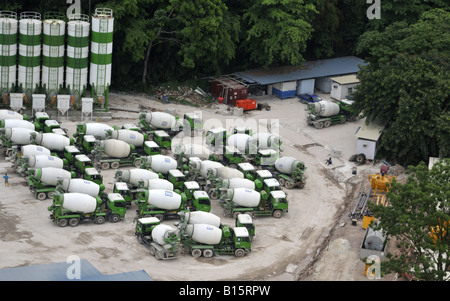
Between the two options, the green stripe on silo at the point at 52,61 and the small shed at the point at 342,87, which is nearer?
the green stripe on silo at the point at 52,61

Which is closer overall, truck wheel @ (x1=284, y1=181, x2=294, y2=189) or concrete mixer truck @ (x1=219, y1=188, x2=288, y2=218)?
concrete mixer truck @ (x1=219, y1=188, x2=288, y2=218)

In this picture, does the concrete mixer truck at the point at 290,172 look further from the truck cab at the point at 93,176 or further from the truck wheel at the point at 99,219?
the truck wheel at the point at 99,219

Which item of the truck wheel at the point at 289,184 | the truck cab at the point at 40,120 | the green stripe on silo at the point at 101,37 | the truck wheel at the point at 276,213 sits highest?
the green stripe on silo at the point at 101,37

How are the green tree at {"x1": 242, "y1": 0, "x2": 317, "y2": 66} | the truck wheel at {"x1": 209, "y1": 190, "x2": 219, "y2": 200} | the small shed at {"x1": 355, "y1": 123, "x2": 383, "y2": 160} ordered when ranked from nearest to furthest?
the truck wheel at {"x1": 209, "y1": 190, "x2": 219, "y2": 200} < the small shed at {"x1": 355, "y1": 123, "x2": 383, "y2": 160} < the green tree at {"x1": 242, "y1": 0, "x2": 317, "y2": 66}

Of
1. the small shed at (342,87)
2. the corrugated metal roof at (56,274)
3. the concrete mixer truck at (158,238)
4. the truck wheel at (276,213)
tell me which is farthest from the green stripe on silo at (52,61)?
the corrugated metal roof at (56,274)

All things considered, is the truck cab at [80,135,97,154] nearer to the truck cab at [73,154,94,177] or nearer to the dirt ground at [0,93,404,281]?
the dirt ground at [0,93,404,281]

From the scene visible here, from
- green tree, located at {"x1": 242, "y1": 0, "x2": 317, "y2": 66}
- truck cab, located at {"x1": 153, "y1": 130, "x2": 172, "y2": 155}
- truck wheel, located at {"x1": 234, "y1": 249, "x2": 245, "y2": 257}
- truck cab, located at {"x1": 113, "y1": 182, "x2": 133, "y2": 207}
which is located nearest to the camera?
truck wheel, located at {"x1": 234, "y1": 249, "x2": 245, "y2": 257}

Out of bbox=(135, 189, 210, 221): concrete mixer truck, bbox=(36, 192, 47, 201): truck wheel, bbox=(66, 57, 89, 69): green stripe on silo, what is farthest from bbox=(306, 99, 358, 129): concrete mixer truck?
bbox=(36, 192, 47, 201): truck wheel
